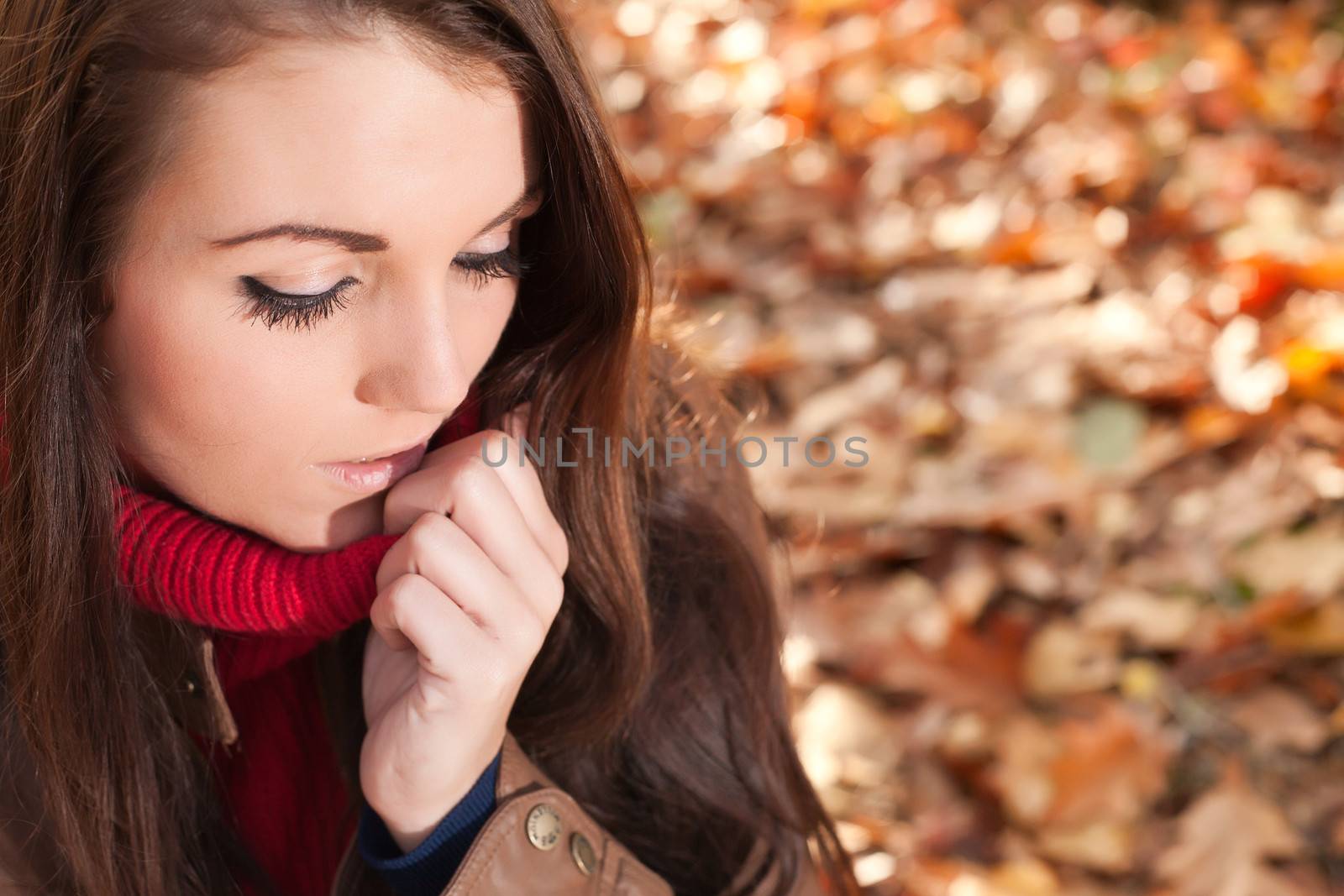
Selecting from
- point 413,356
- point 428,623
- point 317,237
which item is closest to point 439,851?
point 428,623

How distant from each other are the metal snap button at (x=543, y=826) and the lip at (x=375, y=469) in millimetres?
392

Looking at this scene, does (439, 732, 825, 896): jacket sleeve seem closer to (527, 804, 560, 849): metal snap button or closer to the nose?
(527, 804, 560, 849): metal snap button

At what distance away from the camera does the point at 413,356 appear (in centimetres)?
114

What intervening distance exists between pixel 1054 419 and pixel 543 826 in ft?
5.18

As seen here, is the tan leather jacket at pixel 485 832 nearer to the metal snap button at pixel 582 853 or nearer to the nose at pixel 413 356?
the metal snap button at pixel 582 853

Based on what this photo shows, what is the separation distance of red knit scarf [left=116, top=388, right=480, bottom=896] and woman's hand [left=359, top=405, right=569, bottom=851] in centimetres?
7

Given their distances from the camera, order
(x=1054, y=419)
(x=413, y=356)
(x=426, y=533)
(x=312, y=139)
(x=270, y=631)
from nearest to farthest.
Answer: (x=312, y=139) < (x=413, y=356) < (x=426, y=533) < (x=270, y=631) < (x=1054, y=419)

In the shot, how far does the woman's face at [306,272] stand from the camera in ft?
3.44

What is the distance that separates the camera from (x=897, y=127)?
3.64m

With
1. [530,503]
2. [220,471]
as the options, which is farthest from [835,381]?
[220,471]

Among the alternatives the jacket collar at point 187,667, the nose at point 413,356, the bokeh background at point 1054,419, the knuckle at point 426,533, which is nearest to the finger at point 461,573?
the knuckle at point 426,533

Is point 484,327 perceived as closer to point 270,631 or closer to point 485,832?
point 270,631

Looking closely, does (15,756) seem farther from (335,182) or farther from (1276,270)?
(1276,270)

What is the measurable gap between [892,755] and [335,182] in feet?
4.72
